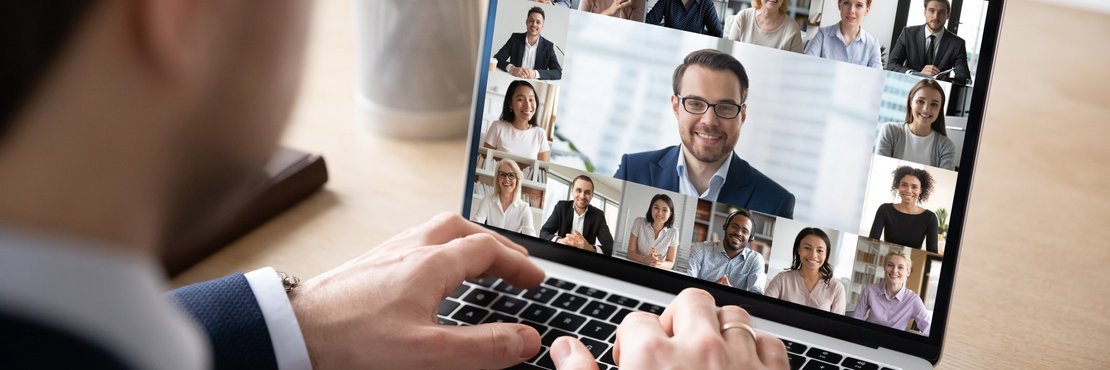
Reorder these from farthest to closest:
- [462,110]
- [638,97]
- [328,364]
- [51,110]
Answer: [462,110] → [638,97] → [328,364] → [51,110]

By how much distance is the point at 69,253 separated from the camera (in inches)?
14.5

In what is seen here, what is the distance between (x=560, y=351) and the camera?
0.73m

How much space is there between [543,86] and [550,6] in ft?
0.22

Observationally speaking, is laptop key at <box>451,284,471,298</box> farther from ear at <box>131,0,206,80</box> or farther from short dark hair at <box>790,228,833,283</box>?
ear at <box>131,0,206,80</box>

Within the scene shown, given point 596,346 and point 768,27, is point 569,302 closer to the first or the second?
point 596,346

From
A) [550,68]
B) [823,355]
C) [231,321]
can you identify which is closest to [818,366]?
[823,355]

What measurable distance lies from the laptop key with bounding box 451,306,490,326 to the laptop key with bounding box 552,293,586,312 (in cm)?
6

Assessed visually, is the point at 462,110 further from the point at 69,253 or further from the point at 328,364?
the point at 69,253

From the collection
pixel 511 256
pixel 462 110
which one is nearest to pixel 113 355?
pixel 511 256

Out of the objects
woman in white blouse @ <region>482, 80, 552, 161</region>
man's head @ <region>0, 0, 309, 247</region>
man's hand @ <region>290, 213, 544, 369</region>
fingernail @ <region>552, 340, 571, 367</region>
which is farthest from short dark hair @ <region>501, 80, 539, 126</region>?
man's head @ <region>0, 0, 309, 247</region>

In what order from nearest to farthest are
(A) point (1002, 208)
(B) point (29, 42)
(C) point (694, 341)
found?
(B) point (29, 42)
(C) point (694, 341)
(A) point (1002, 208)

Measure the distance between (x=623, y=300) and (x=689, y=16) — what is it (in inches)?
9.5

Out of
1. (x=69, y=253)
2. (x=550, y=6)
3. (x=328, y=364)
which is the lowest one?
(x=328, y=364)

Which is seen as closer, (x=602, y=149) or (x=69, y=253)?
(x=69, y=253)
